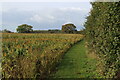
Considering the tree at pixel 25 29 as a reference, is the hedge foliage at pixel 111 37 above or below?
below

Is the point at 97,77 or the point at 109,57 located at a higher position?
the point at 109,57

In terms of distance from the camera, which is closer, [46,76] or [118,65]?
[118,65]

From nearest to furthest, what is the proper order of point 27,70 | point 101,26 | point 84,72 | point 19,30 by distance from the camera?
point 27,70, point 101,26, point 84,72, point 19,30

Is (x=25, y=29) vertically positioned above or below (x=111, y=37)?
above

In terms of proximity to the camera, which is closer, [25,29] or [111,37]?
[111,37]

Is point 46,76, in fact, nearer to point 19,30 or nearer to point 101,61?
point 101,61

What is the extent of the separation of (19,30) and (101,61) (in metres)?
52.6

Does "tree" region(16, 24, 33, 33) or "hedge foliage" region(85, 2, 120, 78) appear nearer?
"hedge foliage" region(85, 2, 120, 78)

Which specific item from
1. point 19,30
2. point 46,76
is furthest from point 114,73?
point 19,30

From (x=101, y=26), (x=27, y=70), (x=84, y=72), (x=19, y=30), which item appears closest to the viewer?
(x=27, y=70)

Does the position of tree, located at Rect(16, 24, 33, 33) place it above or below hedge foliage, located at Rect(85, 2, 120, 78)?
above

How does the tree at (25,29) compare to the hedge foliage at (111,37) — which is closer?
the hedge foliage at (111,37)

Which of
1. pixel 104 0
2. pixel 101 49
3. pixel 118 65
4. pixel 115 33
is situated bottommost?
pixel 118 65

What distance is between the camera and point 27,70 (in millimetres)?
6938
